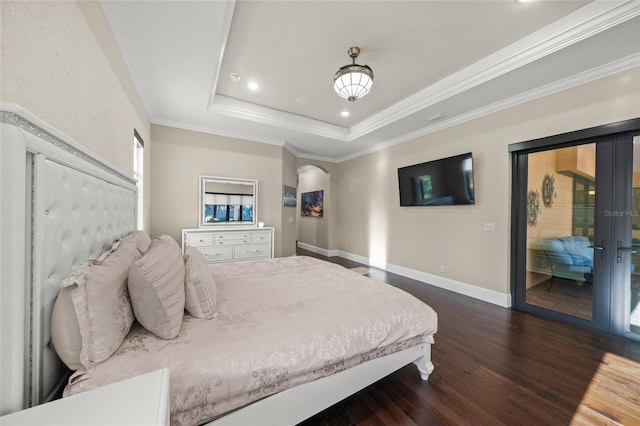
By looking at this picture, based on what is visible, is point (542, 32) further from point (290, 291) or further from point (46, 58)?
point (46, 58)

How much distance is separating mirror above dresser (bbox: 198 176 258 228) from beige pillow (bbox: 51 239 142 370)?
129 inches

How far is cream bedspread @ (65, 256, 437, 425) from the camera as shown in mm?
1016

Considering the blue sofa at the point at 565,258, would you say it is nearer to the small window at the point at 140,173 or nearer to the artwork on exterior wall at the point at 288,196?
the artwork on exterior wall at the point at 288,196

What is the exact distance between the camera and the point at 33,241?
0.81 meters

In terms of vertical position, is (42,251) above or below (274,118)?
below

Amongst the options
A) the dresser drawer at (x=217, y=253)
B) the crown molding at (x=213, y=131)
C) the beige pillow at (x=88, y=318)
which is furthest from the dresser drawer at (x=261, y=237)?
the beige pillow at (x=88, y=318)

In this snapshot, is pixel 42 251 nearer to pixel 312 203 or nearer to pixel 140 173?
pixel 140 173

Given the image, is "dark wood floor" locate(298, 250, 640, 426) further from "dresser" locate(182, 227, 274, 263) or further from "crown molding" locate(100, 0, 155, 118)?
"crown molding" locate(100, 0, 155, 118)

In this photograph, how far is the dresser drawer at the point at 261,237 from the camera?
→ 432 centimetres

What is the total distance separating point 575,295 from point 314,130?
436 centimetres

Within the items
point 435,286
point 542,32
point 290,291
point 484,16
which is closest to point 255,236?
point 290,291

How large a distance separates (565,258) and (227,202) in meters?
5.00

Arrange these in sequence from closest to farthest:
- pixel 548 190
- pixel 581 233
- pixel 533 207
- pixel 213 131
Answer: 1. pixel 581 233
2. pixel 548 190
3. pixel 533 207
4. pixel 213 131

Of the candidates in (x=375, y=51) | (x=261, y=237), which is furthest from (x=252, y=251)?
(x=375, y=51)
